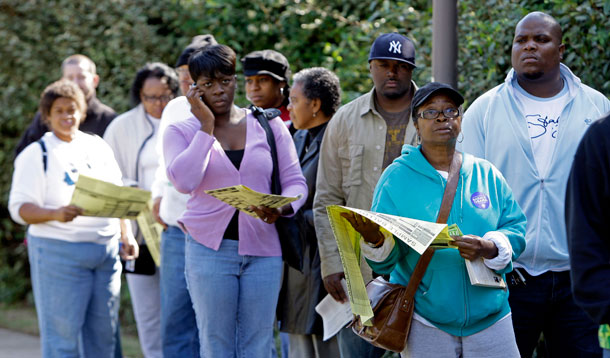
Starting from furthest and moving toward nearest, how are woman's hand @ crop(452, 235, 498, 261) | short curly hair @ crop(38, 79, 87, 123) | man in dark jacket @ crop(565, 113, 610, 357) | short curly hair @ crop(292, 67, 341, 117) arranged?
short curly hair @ crop(38, 79, 87, 123), short curly hair @ crop(292, 67, 341, 117), woman's hand @ crop(452, 235, 498, 261), man in dark jacket @ crop(565, 113, 610, 357)

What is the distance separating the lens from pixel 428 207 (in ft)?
12.1

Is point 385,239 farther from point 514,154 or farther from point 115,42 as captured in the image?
point 115,42

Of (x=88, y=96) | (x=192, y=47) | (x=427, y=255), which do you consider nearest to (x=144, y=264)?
(x=88, y=96)

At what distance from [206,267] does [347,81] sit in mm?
2991

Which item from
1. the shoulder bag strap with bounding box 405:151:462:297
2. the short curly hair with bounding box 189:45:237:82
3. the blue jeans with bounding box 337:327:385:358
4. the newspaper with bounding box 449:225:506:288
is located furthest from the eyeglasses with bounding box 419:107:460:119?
the blue jeans with bounding box 337:327:385:358

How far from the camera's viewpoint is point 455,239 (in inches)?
139

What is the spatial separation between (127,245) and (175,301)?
0.76m

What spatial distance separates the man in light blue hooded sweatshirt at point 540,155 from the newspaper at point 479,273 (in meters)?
Answer: 0.53

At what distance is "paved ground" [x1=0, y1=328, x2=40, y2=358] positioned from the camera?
8.22 meters

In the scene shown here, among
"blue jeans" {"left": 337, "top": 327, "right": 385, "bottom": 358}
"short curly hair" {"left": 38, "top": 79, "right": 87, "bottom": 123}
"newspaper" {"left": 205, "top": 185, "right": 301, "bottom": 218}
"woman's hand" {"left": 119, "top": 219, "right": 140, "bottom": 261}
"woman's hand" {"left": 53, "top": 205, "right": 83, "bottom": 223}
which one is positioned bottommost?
"blue jeans" {"left": 337, "top": 327, "right": 385, "bottom": 358}

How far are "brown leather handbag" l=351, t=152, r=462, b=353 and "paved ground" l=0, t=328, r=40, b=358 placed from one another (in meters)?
5.33

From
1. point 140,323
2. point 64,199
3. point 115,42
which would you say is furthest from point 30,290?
point 64,199

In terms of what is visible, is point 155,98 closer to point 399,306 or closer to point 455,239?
point 399,306

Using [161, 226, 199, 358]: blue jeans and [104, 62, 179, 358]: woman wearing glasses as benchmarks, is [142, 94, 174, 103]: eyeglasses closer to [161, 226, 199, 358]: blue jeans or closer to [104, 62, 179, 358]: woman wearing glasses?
[104, 62, 179, 358]: woman wearing glasses
